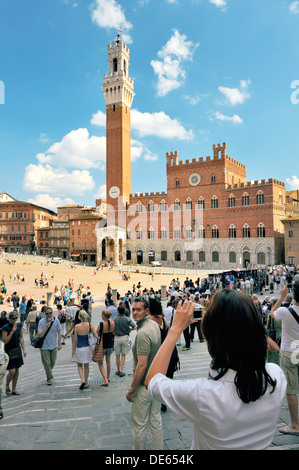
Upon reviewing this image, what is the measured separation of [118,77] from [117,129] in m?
9.06

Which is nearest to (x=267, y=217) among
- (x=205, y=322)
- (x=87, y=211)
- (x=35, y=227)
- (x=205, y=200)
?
(x=205, y=200)

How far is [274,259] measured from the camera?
40781 millimetres

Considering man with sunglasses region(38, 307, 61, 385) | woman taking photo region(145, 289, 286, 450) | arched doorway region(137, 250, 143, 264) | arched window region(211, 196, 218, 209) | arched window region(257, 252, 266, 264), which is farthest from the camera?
arched doorway region(137, 250, 143, 264)

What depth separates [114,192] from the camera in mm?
53031

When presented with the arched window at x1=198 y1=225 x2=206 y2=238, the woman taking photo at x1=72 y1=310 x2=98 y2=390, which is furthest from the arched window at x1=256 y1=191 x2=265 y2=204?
the woman taking photo at x1=72 y1=310 x2=98 y2=390

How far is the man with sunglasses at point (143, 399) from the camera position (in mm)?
3223

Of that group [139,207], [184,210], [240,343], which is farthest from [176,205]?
[240,343]

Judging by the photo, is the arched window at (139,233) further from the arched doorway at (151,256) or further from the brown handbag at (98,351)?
the brown handbag at (98,351)

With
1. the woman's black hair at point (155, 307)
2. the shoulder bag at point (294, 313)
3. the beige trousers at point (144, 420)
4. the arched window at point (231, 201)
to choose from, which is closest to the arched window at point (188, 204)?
the arched window at point (231, 201)

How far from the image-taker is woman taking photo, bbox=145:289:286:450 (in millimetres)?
1378

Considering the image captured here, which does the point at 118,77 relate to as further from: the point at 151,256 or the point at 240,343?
the point at 240,343

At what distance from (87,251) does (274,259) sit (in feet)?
115

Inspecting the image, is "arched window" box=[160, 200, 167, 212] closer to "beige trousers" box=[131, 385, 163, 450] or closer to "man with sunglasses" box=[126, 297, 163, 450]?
"man with sunglasses" box=[126, 297, 163, 450]
